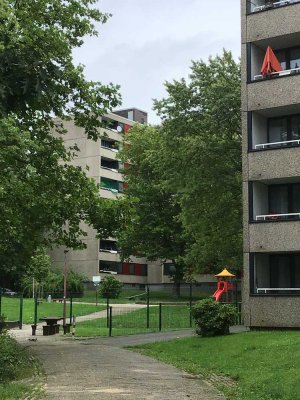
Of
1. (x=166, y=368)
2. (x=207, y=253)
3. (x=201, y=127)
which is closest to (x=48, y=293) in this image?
(x=207, y=253)

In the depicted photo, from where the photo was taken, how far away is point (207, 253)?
1503 inches

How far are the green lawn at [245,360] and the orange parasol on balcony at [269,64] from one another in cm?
1012

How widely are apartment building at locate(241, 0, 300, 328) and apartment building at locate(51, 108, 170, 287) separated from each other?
42.9 meters

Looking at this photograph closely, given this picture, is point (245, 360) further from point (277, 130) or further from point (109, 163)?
point (109, 163)

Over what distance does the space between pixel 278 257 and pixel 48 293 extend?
31362 millimetres

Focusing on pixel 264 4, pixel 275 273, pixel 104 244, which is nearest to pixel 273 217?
pixel 275 273

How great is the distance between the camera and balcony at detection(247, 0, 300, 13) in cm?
2531

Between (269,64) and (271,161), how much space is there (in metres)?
3.69

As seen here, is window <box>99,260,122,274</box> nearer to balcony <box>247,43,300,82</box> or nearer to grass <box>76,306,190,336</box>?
grass <box>76,306,190,336</box>

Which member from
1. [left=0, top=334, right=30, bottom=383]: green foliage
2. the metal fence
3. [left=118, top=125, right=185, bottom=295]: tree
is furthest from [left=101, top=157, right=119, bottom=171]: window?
[left=0, top=334, right=30, bottom=383]: green foliage

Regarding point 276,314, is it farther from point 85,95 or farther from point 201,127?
point 201,127

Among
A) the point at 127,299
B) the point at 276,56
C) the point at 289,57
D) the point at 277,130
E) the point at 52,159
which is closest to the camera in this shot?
the point at 52,159

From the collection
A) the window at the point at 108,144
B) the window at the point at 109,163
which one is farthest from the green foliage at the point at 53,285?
the window at the point at 108,144

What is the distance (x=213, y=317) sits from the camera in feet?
67.1
